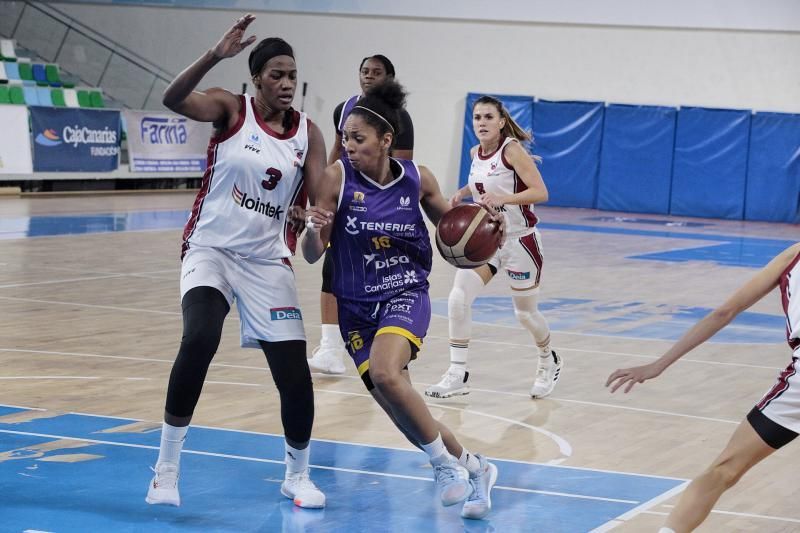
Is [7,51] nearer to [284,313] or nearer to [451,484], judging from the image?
[284,313]

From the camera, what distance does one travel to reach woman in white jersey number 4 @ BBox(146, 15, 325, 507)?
4855 millimetres

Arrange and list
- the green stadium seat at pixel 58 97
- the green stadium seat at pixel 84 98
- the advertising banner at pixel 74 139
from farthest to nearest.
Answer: the green stadium seat at pixel 84 98 → the green stadium seat at pixel 58 97 → the advertising banner at pixel 74 139

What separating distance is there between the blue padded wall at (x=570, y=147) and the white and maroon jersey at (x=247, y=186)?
21592 mm

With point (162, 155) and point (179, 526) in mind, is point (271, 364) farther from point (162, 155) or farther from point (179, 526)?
point (162, 155)

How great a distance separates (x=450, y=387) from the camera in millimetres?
7301

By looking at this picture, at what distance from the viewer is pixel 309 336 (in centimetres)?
935

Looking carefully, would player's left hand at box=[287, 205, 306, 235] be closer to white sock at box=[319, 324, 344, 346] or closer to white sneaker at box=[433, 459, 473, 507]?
white sneaker at box=[433, 459, 473, 507]

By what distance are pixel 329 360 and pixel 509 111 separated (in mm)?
19135

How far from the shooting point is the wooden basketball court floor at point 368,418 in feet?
16.0

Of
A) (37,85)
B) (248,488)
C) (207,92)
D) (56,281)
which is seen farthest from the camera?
(37,85)

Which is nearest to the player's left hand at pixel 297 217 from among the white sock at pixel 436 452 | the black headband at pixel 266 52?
the black headband at pixel 266 52

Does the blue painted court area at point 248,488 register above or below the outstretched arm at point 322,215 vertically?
below

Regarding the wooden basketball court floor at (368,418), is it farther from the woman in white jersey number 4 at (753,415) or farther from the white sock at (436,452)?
the woman in white jersey number 4 at (753,415)

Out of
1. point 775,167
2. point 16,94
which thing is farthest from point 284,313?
point 775,167
